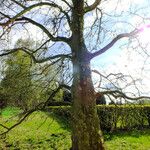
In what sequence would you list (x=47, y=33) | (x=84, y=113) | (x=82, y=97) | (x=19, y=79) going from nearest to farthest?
(x=84, y=113), (x=82, y=97), (x=47, y=33), (x=19, y=79)

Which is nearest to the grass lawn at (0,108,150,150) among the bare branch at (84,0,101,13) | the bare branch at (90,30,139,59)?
the bare branch at (90,30,139,59)


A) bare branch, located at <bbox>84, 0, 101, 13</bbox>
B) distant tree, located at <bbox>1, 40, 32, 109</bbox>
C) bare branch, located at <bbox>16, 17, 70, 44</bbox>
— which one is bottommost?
distant tree, located at <bbox>1, 40, 32, 109</bbox>

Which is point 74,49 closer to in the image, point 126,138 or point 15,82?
point 15,82

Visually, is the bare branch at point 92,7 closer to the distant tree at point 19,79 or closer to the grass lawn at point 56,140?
the distant tree at point 19,79

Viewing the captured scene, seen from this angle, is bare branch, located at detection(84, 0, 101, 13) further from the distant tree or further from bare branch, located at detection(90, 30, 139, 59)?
the distant tree

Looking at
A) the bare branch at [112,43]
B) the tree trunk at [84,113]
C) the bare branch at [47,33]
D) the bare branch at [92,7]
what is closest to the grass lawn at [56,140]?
the tree trunk at [84,113]

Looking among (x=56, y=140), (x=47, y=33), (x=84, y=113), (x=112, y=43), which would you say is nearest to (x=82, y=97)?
(x=84, y=113)

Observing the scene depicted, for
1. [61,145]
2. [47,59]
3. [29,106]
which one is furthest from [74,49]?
[61,145]

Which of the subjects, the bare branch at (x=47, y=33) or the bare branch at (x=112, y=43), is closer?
the bare branch at (x=112, y=43)

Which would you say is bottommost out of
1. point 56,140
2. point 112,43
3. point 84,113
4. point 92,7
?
point 56,140

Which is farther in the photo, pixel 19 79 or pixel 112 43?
pixel 19 79

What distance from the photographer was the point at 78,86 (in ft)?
42.0

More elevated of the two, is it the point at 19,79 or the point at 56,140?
the point at 19,79

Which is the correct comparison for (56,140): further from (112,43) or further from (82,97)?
(112,43)
